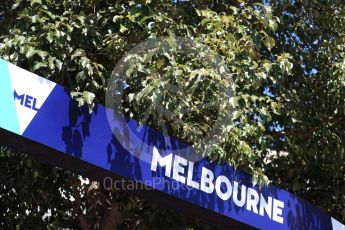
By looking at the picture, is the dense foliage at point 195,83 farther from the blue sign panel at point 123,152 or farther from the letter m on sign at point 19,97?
the letter m on sign at point 19,97

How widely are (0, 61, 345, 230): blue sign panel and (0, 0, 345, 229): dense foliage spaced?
21 centimetres

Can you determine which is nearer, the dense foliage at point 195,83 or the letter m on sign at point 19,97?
the letter m on sign at point 19,97

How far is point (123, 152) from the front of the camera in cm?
659

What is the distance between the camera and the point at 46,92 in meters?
6.03

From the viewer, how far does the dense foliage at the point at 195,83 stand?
264 inches

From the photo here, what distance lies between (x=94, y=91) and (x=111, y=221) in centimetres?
263

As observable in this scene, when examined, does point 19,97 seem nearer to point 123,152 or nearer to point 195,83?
point 123,152

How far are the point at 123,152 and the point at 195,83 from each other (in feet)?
3.39

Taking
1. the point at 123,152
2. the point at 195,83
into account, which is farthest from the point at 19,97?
the point at 195,83

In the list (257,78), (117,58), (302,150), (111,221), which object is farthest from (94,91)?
(302,150)

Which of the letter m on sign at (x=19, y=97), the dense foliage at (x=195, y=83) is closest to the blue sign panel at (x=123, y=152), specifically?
the letter m on sign at (x=19, y=97)

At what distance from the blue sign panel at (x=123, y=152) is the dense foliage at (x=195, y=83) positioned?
209 mm

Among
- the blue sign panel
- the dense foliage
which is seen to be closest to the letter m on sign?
the blue sign panel

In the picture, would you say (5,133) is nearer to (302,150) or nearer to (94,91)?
(94,91)
